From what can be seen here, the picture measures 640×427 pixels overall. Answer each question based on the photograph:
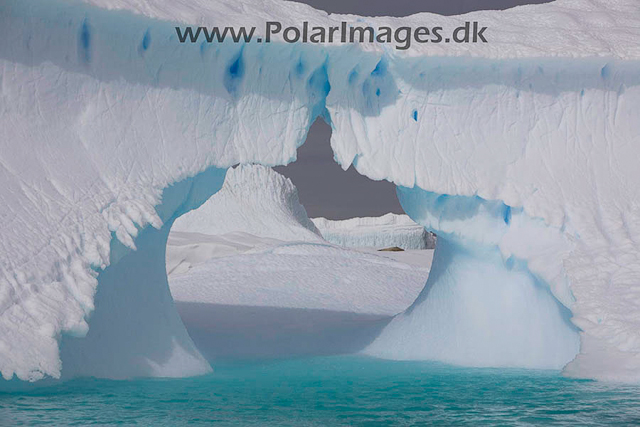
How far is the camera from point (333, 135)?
6.40m

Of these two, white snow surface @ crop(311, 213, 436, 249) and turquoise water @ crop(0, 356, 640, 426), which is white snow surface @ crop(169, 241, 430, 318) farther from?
white snow surface @ crop(311, 213, 436, 249)

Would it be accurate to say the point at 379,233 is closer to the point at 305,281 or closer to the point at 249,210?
the point at 249,210

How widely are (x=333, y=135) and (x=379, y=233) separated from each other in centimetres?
2390

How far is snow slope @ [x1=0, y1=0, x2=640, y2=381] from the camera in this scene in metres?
5.20

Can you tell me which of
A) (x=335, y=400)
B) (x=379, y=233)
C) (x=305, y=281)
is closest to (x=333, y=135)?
(x=335, y=400)

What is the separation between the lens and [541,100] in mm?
6383

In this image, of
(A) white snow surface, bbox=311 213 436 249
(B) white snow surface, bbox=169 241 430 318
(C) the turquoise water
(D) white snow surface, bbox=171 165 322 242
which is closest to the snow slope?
(C) the turquoise water

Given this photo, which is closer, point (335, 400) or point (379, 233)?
point (335, 400)

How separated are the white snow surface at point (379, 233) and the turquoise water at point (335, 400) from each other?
21.4 metres

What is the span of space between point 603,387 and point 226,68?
3732mm

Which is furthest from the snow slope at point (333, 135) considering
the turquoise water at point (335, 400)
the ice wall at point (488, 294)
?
the turquoise water at point (335, 400)

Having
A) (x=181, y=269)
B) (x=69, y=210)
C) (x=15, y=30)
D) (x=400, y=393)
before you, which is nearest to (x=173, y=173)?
(x=69, y=210)

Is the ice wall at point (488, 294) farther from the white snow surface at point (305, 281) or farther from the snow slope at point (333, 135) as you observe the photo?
the white snow surface at point (305, 281)

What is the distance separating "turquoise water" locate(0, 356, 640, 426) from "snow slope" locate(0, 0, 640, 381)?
0.43 m
